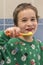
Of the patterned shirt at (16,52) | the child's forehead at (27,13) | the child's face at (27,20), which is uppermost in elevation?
the child's forehead at (27,13)

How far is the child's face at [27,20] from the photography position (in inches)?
33.1

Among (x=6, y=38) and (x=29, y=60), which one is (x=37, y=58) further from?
(x=6, y=38)

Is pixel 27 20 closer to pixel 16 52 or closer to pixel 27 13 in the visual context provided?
pixel 27 13

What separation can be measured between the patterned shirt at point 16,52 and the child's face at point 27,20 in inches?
2.7

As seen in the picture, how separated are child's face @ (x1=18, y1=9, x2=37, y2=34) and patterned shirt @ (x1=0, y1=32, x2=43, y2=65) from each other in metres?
0.07

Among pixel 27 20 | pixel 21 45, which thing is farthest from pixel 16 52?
pixel 27 20

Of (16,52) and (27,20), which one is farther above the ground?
(27,20)

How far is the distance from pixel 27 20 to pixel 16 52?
15 centimetres

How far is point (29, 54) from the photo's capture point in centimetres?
86

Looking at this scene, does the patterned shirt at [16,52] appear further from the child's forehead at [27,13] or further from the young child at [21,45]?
the child's forehead at [27,13]

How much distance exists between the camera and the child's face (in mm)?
840

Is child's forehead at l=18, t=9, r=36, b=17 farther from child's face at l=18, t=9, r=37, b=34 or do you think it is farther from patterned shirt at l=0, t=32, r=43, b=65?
patterned shirt at l=0, t=32, r=43, b=65

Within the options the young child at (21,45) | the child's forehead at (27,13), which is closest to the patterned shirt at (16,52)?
the young child at (21,45)

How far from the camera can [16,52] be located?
33.7 inches
